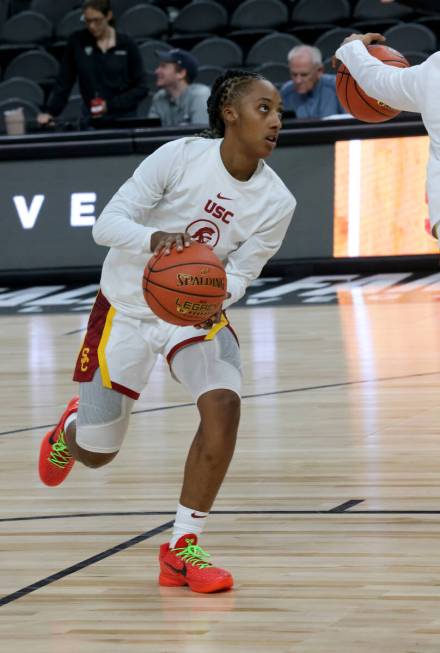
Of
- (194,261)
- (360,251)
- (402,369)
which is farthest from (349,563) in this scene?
(360,251)

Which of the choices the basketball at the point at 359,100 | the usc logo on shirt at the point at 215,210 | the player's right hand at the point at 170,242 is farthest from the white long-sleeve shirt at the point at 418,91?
the player's right hand at the point at 170,242

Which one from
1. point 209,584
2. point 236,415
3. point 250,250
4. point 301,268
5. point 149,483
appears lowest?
point 301,268

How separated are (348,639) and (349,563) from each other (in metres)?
0.83

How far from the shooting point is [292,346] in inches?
374

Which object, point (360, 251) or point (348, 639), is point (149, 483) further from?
point (360, 251)

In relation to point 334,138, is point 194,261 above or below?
above

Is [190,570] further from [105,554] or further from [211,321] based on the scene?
[211,321]

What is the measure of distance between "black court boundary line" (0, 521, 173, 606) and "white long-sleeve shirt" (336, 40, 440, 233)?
1.45 metres

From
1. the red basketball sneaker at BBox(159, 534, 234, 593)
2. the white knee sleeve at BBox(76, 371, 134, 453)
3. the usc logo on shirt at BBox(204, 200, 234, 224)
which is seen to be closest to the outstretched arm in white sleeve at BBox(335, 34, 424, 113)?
the usc logo on shirt at BBox(204, 200, 234, 224)

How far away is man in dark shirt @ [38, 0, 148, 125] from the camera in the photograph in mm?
12266

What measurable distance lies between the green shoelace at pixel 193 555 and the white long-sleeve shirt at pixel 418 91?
1.42 m

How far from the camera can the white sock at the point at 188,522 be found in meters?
4.22

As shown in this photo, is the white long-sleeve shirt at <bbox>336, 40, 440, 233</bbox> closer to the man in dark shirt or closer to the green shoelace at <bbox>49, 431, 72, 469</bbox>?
the green shoelace at <bbox>49, 431, 72, 469</bbox>

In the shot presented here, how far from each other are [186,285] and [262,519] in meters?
1.25
